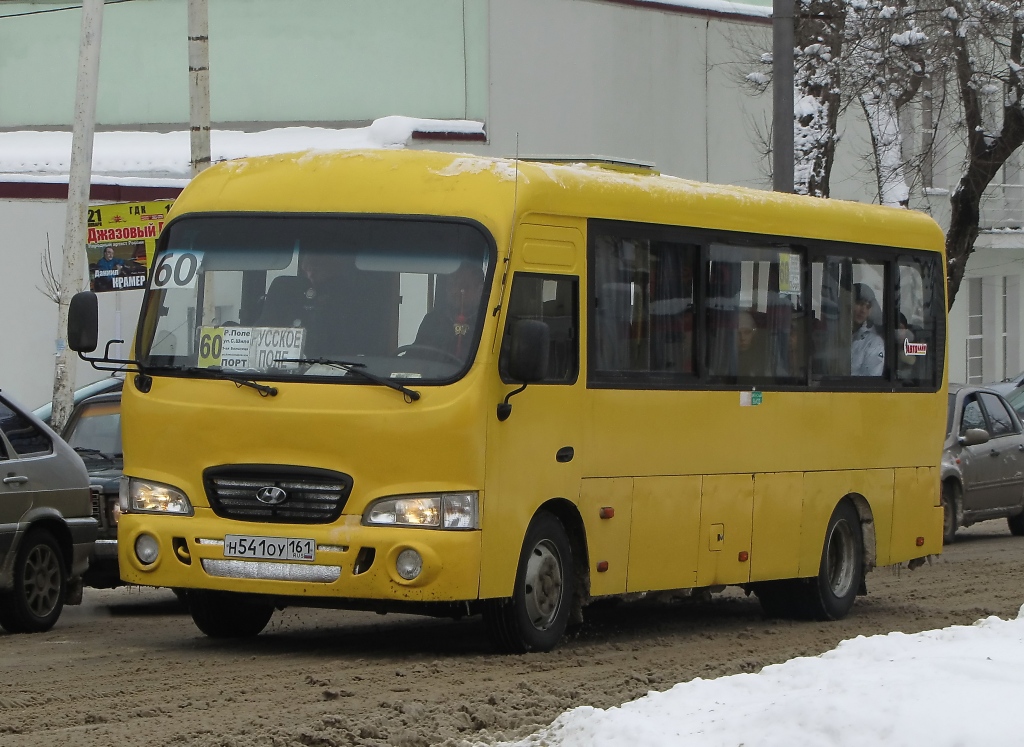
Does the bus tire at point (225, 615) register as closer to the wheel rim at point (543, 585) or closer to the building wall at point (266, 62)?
the wheel rim at point (543, 585)

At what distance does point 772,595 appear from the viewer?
13.1m

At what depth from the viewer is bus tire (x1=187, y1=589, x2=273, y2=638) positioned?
420 inches

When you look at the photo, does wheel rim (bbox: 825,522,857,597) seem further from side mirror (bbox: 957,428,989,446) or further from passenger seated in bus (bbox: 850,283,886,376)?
side mirror (bbox: 957,428,989,446)

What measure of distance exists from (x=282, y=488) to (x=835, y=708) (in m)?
3.97

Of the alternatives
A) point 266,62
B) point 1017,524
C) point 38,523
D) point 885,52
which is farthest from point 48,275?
point 38,523

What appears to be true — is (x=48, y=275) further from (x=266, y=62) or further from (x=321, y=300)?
(x=321, y=300)

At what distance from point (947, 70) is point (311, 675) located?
20.2 metres

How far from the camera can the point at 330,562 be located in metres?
9.41

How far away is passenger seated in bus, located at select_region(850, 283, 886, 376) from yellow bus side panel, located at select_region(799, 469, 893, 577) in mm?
741

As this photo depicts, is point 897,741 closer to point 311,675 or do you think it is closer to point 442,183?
point 311,675

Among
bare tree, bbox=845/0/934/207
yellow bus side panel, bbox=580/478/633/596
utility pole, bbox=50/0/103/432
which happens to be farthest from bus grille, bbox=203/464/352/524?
bare tree, bbox=845/0/934/207

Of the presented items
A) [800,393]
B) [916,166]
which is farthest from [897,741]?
[916,166]

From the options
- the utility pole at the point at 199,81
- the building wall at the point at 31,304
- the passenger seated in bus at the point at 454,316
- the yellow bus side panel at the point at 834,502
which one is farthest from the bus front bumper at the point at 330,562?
the building wall at the point at 31,304

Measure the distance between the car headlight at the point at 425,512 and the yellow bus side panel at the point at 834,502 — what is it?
3.77 m
